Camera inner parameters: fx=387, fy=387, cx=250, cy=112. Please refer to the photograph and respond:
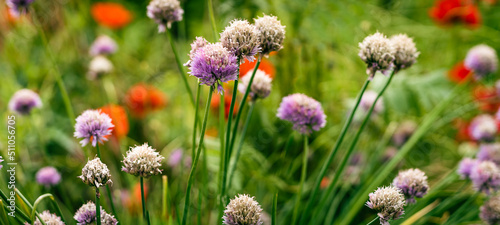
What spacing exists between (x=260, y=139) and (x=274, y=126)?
7cm

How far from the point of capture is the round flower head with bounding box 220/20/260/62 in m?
0.51

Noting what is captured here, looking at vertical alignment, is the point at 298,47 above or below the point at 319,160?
above

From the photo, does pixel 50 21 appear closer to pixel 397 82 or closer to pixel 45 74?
pixel 45 74

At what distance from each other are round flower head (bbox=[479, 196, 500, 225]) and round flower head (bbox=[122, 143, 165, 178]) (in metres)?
0.68

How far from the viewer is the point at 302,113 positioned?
2.33 feet

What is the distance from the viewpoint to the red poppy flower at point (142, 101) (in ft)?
4.73

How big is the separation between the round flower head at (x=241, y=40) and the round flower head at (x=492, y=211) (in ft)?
2.03

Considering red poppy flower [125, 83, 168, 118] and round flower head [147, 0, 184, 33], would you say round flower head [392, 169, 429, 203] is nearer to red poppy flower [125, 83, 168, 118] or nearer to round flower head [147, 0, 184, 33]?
round flower head [147, 0, 184, 33]

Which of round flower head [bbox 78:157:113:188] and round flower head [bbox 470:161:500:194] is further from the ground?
round flower head [bbox 470:161:500:194]

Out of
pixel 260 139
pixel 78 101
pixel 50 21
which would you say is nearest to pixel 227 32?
pixel 260 139

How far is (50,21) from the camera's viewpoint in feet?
6.19

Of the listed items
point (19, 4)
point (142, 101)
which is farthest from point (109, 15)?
point (19, 4)

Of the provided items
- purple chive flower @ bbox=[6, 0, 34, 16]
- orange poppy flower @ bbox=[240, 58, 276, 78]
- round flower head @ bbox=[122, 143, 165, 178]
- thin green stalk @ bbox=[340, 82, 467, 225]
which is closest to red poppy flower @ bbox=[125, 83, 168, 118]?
orange poppy flower @ bbox=[240, 58, 276, 78]

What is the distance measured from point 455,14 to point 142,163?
160 cm
